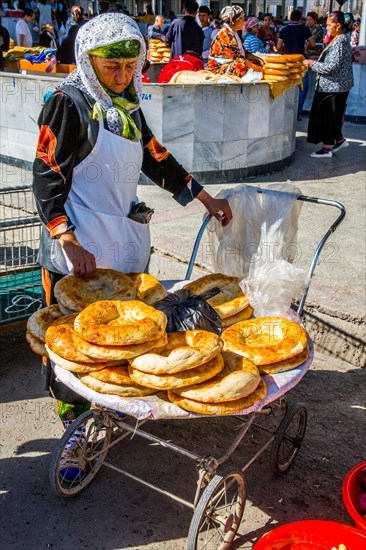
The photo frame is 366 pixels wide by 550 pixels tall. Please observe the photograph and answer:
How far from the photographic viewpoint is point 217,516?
9.21 feet

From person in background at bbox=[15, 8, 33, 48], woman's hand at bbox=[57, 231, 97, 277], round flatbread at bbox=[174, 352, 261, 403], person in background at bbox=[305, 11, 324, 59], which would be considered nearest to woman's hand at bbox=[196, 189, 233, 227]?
woman's hand at bbox=[57, 231, 97, 277]

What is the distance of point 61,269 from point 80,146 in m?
0.60

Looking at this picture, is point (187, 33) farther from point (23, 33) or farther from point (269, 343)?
point (269, 343)

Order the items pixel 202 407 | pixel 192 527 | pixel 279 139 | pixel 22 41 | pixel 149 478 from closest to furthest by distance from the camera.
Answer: pixel 202 407 → pixel 192 527 → pixel 149 478 → pixel 279 139 → pixel 22 41

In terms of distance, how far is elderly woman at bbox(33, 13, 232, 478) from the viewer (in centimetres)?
280

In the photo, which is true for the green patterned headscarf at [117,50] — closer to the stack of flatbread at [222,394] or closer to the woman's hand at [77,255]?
the woman's hand at [77,255]

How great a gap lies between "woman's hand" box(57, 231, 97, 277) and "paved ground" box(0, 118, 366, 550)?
3.92 feet

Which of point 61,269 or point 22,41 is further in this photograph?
point 22,41

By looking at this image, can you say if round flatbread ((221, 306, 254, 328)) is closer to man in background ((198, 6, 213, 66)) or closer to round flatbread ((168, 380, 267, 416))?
round flatbread ((168, 380, 267, 416))

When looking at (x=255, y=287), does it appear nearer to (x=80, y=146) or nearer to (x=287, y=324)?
(x=287, y=324)

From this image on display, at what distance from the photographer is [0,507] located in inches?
122

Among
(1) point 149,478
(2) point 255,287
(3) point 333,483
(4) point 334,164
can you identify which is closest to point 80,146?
(2) point 255,287

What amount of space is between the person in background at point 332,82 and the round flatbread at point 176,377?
302 inches

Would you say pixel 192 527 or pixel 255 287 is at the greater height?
pixel 255 287
